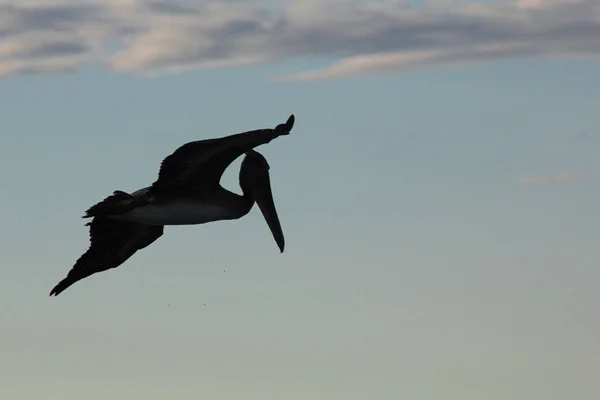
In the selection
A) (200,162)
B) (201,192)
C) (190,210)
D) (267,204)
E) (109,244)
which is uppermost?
(200,162)

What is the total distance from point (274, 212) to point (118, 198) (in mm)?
3246

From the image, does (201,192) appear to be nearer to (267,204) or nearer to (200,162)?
(200,162)

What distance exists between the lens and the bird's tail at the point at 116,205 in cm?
2814

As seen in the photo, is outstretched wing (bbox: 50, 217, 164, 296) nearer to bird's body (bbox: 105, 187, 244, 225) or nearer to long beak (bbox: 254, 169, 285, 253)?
bird's body (bbox: 105, 187, 244, 225)

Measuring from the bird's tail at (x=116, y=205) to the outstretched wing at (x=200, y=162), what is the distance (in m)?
0.41

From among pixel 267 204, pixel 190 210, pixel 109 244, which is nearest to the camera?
pixel 190 210

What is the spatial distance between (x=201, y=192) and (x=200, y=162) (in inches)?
31.3

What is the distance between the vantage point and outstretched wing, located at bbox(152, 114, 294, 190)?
26.9 metres

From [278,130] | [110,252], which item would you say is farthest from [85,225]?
[278,130]

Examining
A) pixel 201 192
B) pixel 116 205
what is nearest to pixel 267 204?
pixel 201 192

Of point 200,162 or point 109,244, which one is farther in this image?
point 109,244

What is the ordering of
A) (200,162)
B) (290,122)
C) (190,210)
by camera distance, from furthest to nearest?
1. (190,210)
2. (200,162)
3. (290,122)

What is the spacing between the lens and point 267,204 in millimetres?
29891

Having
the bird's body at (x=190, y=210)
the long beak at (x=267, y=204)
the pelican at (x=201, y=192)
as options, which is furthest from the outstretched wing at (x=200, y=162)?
the long beak at (x=267, y=204)
